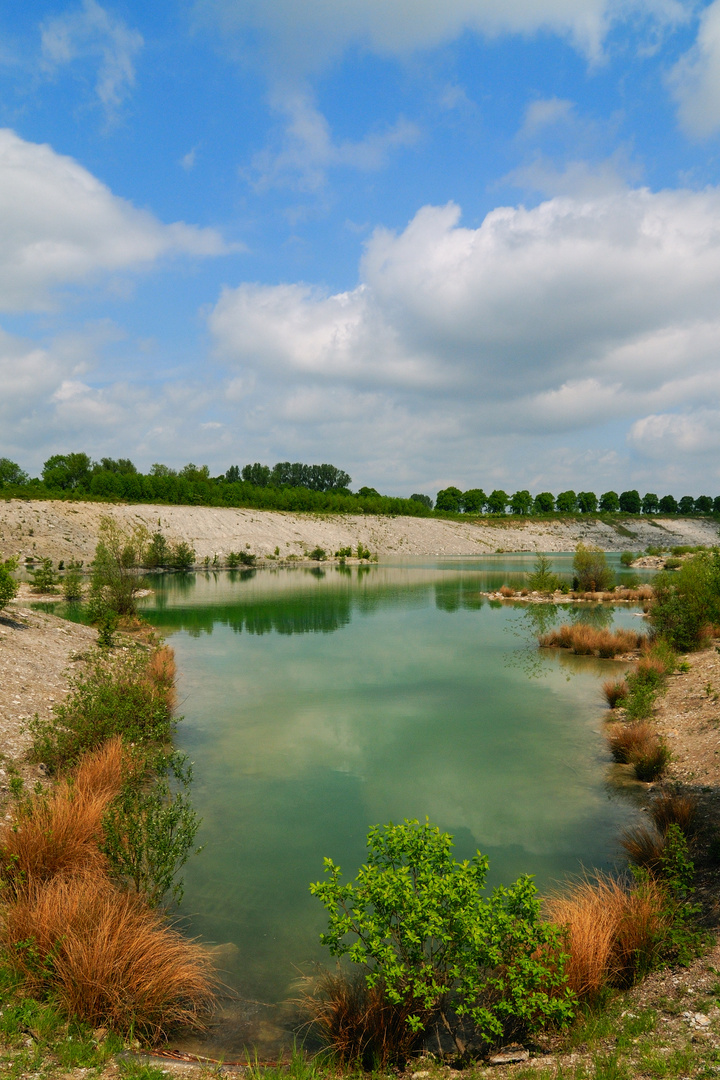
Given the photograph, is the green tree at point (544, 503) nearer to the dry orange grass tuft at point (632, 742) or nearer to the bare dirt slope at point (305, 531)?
the bare dirt slope at point (305, 531)

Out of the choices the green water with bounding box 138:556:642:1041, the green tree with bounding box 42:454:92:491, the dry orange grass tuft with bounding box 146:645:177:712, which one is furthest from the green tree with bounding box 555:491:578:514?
the dry orange grass tuft with bounding box 146:645:177:712

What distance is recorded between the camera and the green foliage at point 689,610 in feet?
67.4

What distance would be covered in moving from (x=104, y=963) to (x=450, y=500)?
147146mm

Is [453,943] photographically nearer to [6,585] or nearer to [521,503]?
[6,585]

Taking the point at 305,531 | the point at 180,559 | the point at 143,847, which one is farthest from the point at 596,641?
the point at 305,531

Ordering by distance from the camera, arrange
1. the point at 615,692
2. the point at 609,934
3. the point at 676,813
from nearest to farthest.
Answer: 1. the point at 609,934
2. the point at 676,813
3. the point at 615,692

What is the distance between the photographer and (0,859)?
271 inches

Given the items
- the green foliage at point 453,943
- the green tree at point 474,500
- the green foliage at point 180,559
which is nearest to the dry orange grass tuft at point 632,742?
the green foliage at point 453,943

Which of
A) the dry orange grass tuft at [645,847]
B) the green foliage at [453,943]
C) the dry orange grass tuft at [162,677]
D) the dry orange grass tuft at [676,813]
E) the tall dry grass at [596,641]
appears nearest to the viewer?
the green foliage at [453,943]

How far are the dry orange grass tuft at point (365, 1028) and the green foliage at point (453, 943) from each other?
147mm

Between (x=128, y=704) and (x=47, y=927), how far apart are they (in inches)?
270

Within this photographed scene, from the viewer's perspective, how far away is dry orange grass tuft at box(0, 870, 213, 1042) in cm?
519

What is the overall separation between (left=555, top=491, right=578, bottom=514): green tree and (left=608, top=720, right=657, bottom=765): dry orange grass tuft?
468 ft

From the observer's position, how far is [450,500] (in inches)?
5896
